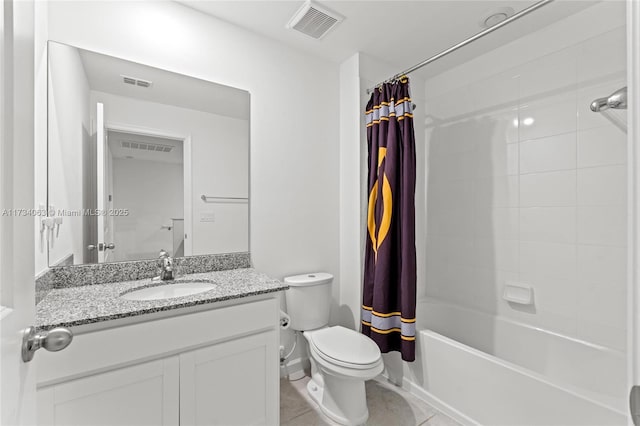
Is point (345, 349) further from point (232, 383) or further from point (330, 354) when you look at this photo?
point (232, 383)

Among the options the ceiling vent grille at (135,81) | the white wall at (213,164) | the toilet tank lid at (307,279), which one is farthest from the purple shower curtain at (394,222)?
the ceiling vent grille at (135,81)

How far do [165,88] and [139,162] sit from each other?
453 millimetres

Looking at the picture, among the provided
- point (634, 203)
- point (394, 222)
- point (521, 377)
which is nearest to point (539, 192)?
point (394, 222)

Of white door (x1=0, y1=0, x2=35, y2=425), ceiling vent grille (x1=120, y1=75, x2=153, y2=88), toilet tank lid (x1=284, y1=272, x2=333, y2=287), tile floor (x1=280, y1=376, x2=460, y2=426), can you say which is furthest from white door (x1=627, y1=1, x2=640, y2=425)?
ceiling vent grille (x1=120, y1=75, x2=153, y2=88)

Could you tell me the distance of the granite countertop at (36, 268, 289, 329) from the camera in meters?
1.04

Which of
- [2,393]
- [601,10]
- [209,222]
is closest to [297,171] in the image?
[209,222]

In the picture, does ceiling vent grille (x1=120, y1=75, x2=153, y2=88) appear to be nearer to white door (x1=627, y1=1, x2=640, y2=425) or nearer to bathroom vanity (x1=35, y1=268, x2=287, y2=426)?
bathroom vanity (x1=35, y1=268, x2=287, y2=426)

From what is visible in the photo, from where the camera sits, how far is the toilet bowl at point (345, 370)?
Answer: 1.57m

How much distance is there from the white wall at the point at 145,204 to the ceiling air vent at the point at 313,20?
1.16m

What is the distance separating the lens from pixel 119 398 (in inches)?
43.6

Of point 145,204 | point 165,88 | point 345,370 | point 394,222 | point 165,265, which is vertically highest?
point 165,88

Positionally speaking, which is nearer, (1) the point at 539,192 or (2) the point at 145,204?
(2) the point at 145,204

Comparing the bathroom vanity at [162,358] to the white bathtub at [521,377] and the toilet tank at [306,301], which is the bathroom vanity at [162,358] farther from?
the white bathtub at [521,377]

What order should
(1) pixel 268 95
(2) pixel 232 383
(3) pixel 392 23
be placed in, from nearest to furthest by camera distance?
(2) pixel 232 383 < (3) pixel 392 23 < (1) pixel 268 95
